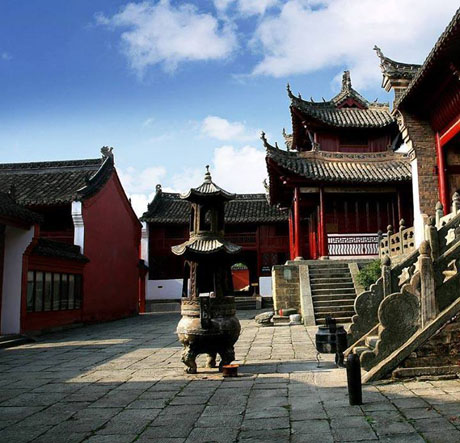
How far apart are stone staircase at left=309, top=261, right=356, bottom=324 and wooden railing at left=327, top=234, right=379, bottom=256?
1.44 m

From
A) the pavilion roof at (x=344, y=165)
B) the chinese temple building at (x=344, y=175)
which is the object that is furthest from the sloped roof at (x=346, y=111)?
the pavilion roof at (x=344, y=165)

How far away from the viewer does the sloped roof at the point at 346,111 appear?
1986cm

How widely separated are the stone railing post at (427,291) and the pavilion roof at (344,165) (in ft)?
38.4

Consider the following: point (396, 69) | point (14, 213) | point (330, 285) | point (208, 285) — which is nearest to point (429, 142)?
point (396, 69)

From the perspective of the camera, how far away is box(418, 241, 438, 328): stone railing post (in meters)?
6.01

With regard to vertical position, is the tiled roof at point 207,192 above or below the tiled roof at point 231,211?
below

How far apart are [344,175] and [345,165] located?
1254 mm

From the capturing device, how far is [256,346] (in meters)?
10.1

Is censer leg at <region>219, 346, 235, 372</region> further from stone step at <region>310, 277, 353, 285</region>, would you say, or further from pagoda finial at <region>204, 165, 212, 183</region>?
stone step at <region>310, 277, 353, 285</region>

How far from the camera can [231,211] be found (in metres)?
29.8

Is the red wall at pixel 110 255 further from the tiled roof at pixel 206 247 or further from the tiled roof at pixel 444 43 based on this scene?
the tiled roof at pixel 444 43

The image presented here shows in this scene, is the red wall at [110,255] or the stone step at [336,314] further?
the red wall at [110,255]

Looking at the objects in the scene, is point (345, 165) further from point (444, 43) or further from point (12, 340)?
point (12, 340)

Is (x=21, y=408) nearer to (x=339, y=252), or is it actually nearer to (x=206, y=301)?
(x=206, y=301)
